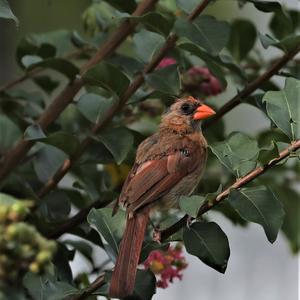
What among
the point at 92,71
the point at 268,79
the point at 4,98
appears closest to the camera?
the point at 92,71

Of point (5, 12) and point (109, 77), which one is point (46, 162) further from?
point (5, 12)

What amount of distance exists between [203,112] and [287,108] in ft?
2.00

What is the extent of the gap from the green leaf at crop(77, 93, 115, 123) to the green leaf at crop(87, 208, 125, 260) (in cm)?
42

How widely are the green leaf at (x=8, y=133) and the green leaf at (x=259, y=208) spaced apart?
0.78 m

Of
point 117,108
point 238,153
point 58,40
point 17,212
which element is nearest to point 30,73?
point 58,40

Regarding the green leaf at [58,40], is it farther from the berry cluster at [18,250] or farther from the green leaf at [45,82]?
the berry cluster at [18,250]

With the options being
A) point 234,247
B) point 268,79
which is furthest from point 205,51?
point 234,247

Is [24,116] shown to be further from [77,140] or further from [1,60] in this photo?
[1,60]

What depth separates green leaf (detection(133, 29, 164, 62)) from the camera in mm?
2264

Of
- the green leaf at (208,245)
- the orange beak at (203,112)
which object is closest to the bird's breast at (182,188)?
the orange beak at (203,112)

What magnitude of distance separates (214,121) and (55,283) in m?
0.81

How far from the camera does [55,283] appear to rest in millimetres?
1696

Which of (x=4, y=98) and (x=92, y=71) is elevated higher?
(x=92, y=71)

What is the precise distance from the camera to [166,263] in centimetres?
203
